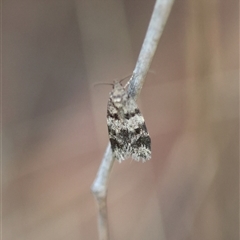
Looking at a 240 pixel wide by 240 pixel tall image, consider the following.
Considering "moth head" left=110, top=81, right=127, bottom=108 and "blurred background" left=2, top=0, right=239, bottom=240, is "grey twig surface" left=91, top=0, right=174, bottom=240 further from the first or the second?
"blurred background" left=2, top=0, right=239, bottom=240

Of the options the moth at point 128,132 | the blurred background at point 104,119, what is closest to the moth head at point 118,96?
the moth at point 128,132

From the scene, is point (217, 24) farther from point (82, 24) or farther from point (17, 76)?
point (17, 76)

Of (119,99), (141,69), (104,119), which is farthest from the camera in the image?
(104,119)

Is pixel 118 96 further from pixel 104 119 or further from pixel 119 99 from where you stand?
pixel 104 119

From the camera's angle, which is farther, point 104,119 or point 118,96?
point 104,119

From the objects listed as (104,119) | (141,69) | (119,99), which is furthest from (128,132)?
(104,119)

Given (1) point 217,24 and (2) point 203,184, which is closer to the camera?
(1) point 217,24

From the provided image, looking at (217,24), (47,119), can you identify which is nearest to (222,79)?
(217,24)
